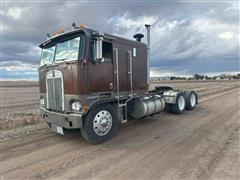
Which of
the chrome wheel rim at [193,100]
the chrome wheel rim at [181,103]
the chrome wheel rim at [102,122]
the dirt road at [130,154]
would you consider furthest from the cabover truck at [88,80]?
the chrome wheel rim at [193,100]

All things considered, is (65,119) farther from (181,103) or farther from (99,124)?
(181,103)

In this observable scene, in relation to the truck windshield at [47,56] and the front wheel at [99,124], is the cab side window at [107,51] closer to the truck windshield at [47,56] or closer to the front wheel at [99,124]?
the front wheel at [99,124]

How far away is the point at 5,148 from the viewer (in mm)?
5082

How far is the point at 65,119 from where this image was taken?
522cm

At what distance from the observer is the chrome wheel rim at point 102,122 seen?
537 centimetres

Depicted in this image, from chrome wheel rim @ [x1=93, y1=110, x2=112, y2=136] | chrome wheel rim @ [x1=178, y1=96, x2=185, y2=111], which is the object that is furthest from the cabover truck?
chrome wheel rim @ [x1=178, y1=96, x2=185, y2=111]

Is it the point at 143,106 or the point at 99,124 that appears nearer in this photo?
the point at 99,124

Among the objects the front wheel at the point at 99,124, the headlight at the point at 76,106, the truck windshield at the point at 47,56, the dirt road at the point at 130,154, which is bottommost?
the dirt road at the point at 130,154

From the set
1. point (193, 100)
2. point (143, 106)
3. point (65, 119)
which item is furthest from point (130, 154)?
point (193, 100)

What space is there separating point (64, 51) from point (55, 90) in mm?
1131

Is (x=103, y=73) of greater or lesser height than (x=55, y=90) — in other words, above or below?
above

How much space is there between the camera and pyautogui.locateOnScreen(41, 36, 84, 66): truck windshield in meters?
5.13

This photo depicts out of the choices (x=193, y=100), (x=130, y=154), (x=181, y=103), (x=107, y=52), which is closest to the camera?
(x=130, y=154)

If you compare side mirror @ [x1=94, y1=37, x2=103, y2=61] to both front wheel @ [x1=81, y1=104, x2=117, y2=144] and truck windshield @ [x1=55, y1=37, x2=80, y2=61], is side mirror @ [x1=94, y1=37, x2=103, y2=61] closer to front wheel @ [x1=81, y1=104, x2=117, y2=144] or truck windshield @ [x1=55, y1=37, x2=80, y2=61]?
truck windshield @ [x1=55, y1=37, x2=80, y2=61]
